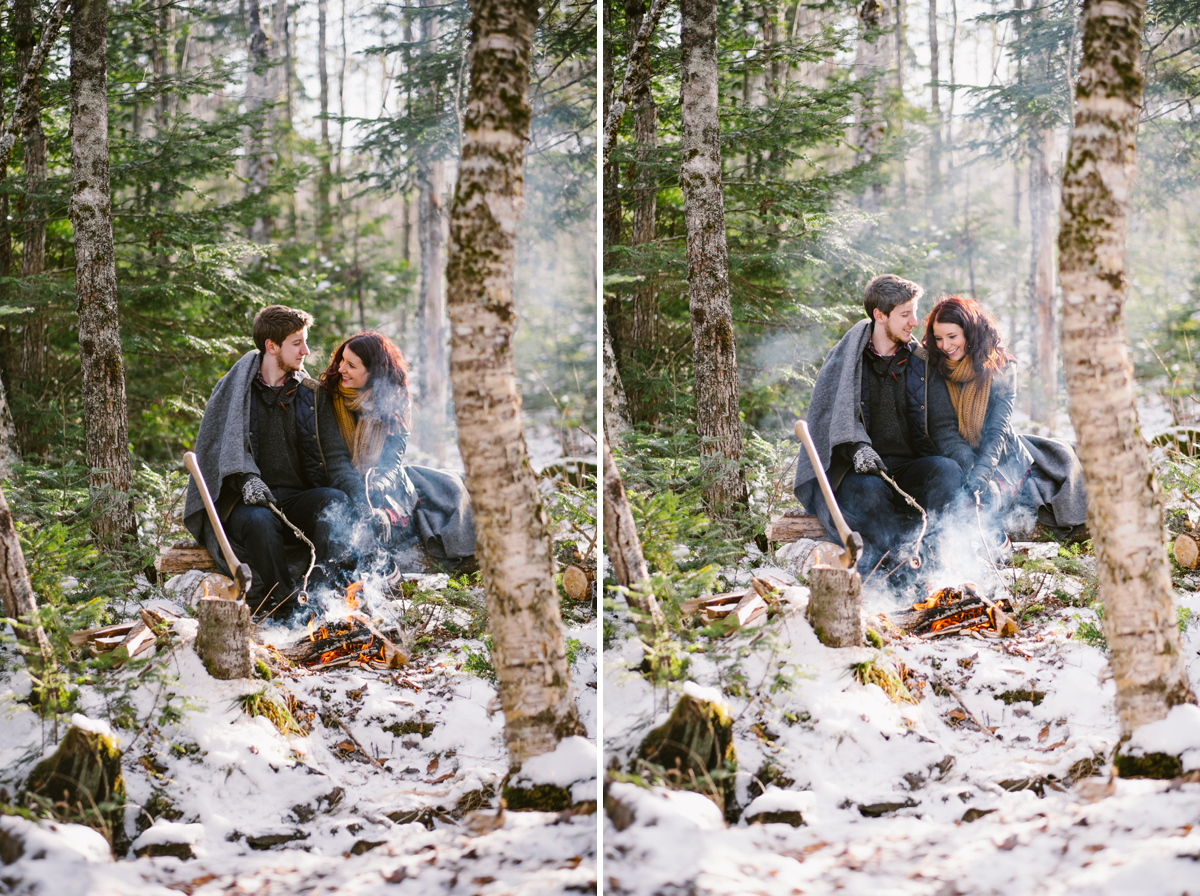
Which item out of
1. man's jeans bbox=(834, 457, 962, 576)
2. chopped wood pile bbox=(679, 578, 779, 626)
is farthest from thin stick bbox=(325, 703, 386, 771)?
man's jeans bbox=(834, 457, 962, 576)

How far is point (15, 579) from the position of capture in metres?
2.14

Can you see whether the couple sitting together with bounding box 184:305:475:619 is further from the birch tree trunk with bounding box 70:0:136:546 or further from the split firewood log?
the split firewood log

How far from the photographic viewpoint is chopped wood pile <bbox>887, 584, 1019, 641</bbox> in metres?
2.42

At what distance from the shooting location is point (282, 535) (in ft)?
9.23

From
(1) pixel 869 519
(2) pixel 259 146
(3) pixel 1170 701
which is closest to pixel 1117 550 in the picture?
(3) pixel 1170 701

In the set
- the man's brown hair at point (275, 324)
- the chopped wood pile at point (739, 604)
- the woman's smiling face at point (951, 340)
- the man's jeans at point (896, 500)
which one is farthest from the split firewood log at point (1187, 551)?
the man's brown hair at point (275, 324)

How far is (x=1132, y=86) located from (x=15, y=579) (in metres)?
3.20

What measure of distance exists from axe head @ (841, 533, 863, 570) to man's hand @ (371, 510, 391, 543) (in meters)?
1.61

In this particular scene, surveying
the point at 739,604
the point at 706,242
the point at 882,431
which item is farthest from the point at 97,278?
the point at 882,431

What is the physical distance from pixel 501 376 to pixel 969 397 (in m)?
1.67

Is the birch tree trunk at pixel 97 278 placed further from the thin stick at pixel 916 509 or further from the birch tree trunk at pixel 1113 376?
the birch tree trunk at pixel 1113 376

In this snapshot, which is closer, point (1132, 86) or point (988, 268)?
point (1132, 86)

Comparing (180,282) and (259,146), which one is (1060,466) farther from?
(259,146)

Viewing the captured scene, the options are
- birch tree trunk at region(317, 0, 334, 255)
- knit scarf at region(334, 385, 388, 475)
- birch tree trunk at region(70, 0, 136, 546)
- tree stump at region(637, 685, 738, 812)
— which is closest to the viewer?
tree stump at region(637, 685, 738, 812)
